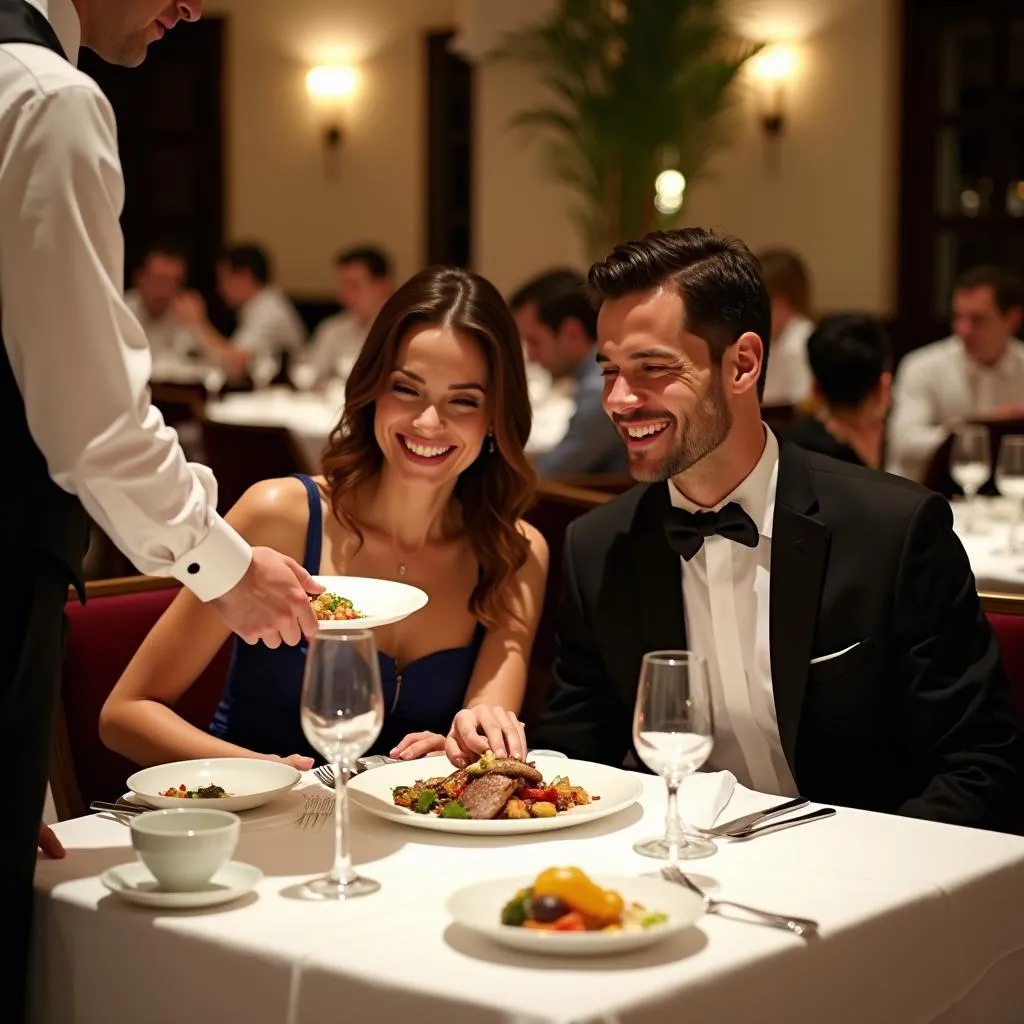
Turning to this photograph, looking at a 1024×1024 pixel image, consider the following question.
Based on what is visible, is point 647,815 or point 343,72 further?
point 343,72

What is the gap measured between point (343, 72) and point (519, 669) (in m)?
11.0

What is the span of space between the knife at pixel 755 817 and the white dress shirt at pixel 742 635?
1.57ft

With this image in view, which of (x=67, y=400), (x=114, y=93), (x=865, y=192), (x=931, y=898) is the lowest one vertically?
(x=931, y=898)

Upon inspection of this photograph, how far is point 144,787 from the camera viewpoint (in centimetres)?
229

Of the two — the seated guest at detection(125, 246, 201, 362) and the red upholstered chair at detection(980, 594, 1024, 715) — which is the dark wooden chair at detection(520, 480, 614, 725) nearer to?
the red upholstered chair at detection(980, 594, 1024, 715)

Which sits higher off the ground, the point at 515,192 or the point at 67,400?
the point at 515,192

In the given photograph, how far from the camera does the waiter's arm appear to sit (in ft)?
6.11

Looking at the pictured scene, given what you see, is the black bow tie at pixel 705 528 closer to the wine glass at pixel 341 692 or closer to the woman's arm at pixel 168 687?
the woman's arm at pixel 168 687

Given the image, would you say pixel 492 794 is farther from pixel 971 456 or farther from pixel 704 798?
pixel 971 456

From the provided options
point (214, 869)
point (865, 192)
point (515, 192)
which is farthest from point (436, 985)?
point (515, 192)

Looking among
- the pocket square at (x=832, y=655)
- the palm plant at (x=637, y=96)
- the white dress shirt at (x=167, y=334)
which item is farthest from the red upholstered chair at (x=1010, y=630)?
the white dress shirt at (x=167, y=334)

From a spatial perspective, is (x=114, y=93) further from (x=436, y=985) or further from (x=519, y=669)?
(x=436, y=985)

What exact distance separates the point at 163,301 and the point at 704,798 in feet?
32.6

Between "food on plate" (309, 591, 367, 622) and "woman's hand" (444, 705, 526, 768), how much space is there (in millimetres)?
220
